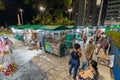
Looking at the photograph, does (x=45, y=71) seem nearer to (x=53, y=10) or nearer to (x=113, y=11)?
(x=53, y=10)

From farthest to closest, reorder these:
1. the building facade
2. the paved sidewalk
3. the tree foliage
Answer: the building facade → the tree foliage → the paved sidewalk

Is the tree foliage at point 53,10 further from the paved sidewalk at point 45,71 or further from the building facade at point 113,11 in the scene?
the building facade at point 113,11

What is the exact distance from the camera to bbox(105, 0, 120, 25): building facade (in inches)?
2704

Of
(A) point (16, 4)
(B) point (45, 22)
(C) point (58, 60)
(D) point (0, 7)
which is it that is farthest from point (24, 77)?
(A) point (16, 4)

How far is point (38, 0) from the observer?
2583 cm

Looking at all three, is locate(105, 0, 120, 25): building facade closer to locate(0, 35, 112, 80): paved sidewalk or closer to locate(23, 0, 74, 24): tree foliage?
locate(23, 0, 74, 24): tree foliage

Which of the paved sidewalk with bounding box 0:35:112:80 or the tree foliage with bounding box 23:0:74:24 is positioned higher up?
the tree foliage with bounding box 23:0:74:24

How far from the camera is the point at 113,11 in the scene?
70625 millimetres

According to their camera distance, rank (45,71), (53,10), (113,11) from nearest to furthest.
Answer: (45,71), (53,10), (113,11)

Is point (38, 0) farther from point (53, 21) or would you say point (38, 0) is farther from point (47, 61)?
point (47, 61)

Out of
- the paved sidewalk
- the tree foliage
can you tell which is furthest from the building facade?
the paved sidewalk

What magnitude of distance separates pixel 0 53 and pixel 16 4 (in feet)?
96.1

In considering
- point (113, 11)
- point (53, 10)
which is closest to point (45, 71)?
point (53, 10)

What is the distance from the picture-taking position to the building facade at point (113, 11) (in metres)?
68.7
